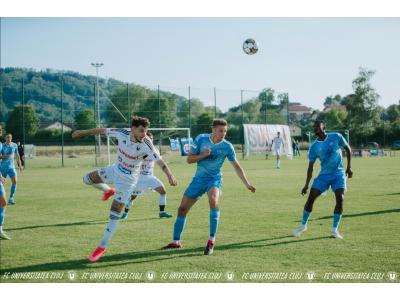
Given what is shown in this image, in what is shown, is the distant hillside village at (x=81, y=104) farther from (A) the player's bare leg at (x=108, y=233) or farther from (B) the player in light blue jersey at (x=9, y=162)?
(A) the player's bare leg at (x=108, y=233)

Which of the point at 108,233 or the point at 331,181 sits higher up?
A: the point at 331,181

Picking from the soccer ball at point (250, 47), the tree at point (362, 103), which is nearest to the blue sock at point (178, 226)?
the soccer ball at point (250, 47)

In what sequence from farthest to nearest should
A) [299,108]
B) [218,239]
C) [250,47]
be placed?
1. [299,108]
2. [250,47]
3. [218,239]

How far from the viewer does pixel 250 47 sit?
1772 centimetres

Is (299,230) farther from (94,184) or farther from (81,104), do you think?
(81,104)

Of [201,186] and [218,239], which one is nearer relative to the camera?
[201,186]

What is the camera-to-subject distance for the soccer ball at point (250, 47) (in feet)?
57.9

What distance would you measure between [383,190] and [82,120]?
29.0m

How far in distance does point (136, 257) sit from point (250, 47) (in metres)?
12.2

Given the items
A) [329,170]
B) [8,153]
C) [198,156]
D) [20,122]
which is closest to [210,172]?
[198,156]

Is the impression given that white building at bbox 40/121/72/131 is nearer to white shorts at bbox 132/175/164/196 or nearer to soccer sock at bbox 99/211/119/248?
white shorts at bbox 132/175/164/196

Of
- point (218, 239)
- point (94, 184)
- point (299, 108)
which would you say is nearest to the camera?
point (218, 239)

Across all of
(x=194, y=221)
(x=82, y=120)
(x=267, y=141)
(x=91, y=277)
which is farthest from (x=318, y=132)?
(x=267, y=141)

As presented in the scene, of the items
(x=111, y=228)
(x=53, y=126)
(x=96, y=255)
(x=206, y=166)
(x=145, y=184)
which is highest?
(x=53, y=126)
